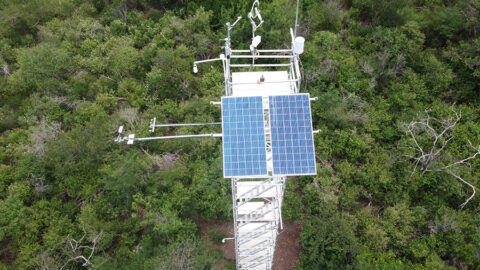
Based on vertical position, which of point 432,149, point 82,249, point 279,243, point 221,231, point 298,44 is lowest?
point 279,243

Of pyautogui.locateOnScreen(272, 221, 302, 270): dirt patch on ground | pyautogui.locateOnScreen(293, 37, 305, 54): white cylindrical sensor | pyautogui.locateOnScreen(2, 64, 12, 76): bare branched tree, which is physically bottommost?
pyautogui.locateOnScreen(272, 221, 302, 270): dirt patch on ground

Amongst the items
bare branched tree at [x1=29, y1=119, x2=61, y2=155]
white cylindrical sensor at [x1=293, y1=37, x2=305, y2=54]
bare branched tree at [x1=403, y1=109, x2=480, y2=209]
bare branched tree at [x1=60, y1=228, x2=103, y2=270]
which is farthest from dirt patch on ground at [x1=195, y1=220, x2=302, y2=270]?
bare branched tree at [x1=29, y1=119, x2=61, y2=155]

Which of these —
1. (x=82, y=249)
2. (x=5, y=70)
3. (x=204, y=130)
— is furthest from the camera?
(x=5, y=70)

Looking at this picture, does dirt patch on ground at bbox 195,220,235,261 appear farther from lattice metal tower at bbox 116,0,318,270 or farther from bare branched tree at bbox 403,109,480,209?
bare branched tree at bbox 403,109,480,209

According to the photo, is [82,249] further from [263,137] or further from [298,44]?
[298,44]

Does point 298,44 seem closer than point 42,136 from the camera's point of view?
Yes

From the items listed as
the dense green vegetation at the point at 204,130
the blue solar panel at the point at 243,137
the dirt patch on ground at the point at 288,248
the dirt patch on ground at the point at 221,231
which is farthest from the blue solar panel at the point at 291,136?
the dirt patch on ground at the point at 221,231

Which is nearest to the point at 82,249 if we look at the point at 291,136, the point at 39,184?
the point at 39,184
